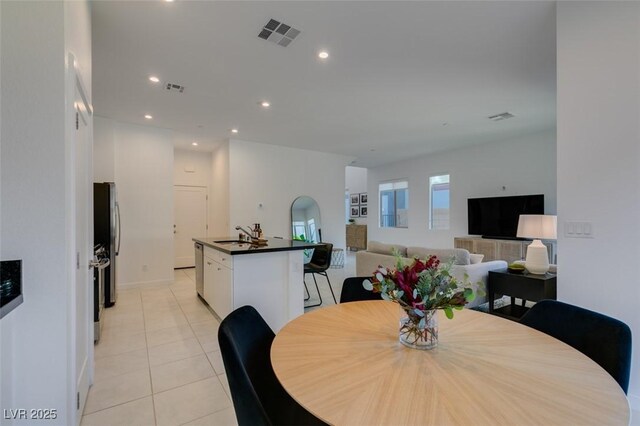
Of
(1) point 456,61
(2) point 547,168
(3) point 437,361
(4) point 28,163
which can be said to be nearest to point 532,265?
(1) point 456,61

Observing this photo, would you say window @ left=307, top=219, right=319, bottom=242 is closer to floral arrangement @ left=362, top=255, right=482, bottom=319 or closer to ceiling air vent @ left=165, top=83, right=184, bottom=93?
ceiling air vent @ left=165, top=83, right=184, bottom=93

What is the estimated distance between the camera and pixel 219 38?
8.69 feet

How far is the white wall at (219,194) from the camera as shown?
6184mm

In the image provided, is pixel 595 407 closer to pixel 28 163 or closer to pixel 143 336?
pixel 28 163

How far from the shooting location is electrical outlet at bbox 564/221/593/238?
198cm

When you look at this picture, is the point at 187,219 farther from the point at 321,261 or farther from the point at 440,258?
the point at 440,258

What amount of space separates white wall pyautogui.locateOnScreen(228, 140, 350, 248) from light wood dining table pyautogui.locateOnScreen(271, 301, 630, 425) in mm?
5142

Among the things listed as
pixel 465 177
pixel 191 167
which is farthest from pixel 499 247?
pixel 191 167

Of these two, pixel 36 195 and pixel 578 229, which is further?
pixel 578 229

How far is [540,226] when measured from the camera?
10.1ft

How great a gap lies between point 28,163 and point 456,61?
3530 mm

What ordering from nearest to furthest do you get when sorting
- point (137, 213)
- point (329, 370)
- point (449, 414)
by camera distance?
1. point (449, 414)
2. point (329, 370)
3. point (137, 213)

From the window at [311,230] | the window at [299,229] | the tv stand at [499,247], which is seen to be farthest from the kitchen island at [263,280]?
the tv stand at [499,247]

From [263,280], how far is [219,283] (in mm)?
603
